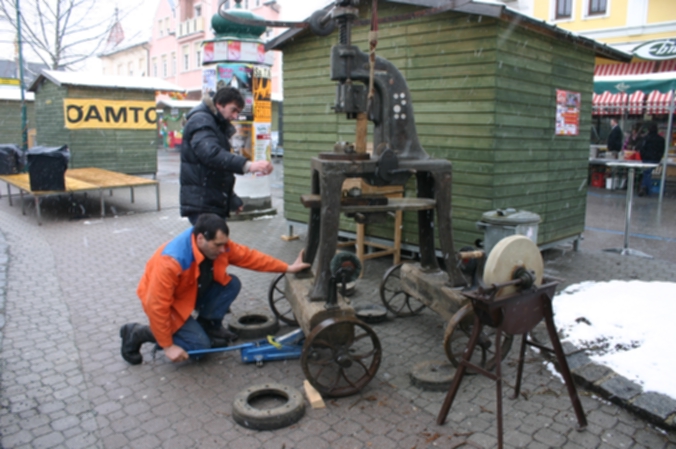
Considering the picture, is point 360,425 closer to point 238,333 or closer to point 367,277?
point 238,333

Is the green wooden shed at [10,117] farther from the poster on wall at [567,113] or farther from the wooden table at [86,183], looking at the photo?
the poster on wall at [567,113]

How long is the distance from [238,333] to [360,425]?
1.67 meters

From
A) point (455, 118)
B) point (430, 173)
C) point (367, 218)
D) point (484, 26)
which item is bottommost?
point (367, 218)

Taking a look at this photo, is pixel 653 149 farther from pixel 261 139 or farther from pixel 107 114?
pixel 107 114

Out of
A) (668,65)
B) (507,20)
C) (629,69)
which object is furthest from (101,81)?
(668,65)

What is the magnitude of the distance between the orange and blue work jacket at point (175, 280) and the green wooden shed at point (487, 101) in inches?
122

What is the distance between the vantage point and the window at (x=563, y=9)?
2061 centimetres

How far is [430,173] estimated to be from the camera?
15.1ft

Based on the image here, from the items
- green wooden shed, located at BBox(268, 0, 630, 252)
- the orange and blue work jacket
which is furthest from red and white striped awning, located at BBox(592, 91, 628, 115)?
the orange and blue work jacket

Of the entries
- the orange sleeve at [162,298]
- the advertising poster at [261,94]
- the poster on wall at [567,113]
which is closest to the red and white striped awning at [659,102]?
the poster on wall at [567,113]

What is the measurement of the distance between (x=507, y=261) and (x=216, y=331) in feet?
8.56

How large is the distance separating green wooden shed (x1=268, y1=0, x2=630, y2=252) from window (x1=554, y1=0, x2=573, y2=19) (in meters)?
→ 14.7

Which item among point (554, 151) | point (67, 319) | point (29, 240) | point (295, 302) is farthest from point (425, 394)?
point (29, 240)

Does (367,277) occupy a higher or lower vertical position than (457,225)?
lower
